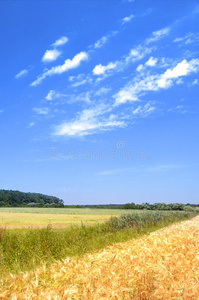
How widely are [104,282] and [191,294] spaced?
3.04 feet

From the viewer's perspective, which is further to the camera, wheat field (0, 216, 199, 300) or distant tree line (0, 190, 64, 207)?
distant tree line (0, 190, 64, 207)

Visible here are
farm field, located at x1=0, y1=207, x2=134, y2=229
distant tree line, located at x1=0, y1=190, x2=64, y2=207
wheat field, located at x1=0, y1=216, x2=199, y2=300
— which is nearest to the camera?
wheat field, located at x1=0, y1=216, x2=199, y2=300

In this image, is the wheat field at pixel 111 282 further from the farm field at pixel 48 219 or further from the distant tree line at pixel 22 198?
the distant tree line at pixel 22 198

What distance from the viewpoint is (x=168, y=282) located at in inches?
123

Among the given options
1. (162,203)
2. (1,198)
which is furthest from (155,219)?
(1,198)

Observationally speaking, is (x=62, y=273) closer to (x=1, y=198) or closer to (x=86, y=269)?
(x=86, y=269)

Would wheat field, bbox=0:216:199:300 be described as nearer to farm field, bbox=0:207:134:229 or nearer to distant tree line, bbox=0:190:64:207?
farm field, bbox=0:207:134:229

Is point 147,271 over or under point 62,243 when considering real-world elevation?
over

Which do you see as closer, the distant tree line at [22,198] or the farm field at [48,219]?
the farm field at [48,219]

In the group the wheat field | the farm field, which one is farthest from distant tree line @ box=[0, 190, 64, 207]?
the wheat field

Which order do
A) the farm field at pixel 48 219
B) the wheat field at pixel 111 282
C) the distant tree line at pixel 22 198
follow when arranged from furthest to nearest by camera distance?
the distant tree line at pixel 22 198, the farm field at pixel 48 219, the wheat field at pixel 111 282

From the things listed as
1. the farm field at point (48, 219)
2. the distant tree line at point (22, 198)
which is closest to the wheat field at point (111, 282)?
the farm field at point (48, 219)

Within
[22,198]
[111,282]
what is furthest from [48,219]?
[22,198]

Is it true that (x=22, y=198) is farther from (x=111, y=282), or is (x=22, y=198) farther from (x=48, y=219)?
(x=111, y=282)
